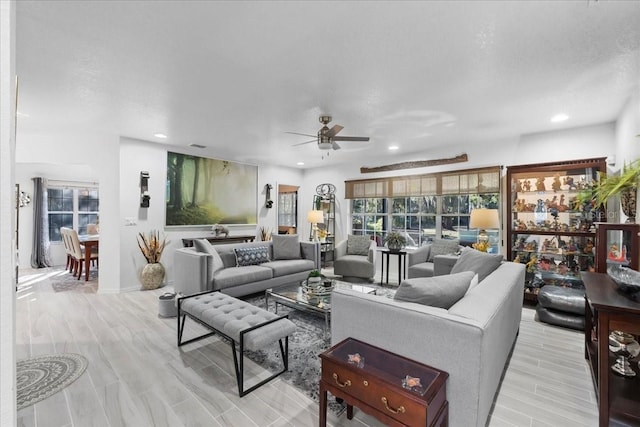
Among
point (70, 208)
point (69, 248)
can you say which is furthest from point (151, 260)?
point (70, 208)

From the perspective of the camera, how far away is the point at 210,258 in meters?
3.80

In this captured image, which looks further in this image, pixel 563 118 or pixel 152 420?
pixel 563 118

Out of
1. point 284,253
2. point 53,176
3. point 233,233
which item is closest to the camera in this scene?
point 284,253

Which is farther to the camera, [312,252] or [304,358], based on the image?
[312,252]

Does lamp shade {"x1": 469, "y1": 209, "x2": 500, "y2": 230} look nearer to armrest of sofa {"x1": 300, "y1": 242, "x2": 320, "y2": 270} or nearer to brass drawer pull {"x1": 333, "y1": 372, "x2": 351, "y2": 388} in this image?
armrest of sofa {"x1": 300, "y1": 242, "x2": 320, "y2": 270}

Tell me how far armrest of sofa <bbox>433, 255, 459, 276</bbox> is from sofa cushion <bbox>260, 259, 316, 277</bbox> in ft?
6.90

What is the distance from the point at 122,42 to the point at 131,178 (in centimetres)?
329

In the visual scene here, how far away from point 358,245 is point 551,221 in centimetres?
308

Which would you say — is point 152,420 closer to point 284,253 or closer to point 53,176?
point 284,253

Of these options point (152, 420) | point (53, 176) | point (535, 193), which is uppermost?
point (53, 176)

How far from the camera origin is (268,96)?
120 inches

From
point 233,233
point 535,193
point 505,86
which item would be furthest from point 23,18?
point 535,193

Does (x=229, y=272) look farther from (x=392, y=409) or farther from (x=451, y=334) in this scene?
(x=451, y=334)

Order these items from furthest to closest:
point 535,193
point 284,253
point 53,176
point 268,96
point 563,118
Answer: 1. point 53,176
2. point 284,253
3. point 535,193
4. point 563,118
5. point 268,96
